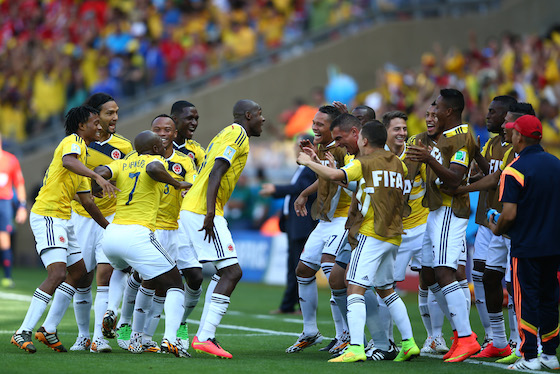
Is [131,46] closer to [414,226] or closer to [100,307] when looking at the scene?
[100,307]

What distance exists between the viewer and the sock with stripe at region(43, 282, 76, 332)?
8519mm

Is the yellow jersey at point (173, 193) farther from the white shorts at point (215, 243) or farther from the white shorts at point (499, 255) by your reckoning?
the white shorts at point (499, 255)

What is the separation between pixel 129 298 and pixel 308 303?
1995 mm

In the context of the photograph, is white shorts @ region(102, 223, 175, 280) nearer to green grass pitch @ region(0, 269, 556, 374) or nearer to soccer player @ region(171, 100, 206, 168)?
green grass pitch @ region(0, 269, 556, 374)

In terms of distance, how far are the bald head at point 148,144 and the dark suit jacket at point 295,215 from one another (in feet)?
8.24

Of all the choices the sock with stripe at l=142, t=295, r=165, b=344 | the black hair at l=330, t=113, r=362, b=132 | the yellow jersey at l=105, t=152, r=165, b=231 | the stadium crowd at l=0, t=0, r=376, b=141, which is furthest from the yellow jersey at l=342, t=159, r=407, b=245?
the stadium crowd at l=0, t=0, r=376, b=141

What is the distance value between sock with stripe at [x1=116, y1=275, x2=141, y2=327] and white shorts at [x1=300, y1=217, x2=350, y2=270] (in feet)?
6.20

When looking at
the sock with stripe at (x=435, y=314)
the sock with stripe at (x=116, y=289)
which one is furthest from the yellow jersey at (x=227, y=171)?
the sock with stripe at (x=435, y=314)

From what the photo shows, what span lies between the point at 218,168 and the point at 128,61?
16197mm

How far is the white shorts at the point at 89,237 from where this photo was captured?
9406mm

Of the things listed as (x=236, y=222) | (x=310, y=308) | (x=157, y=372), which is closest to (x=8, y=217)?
(x=236, y=222)

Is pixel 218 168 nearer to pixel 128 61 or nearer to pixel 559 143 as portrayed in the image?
pixel 559 143

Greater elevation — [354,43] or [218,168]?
[354,43]

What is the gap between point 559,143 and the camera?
14750 mm
